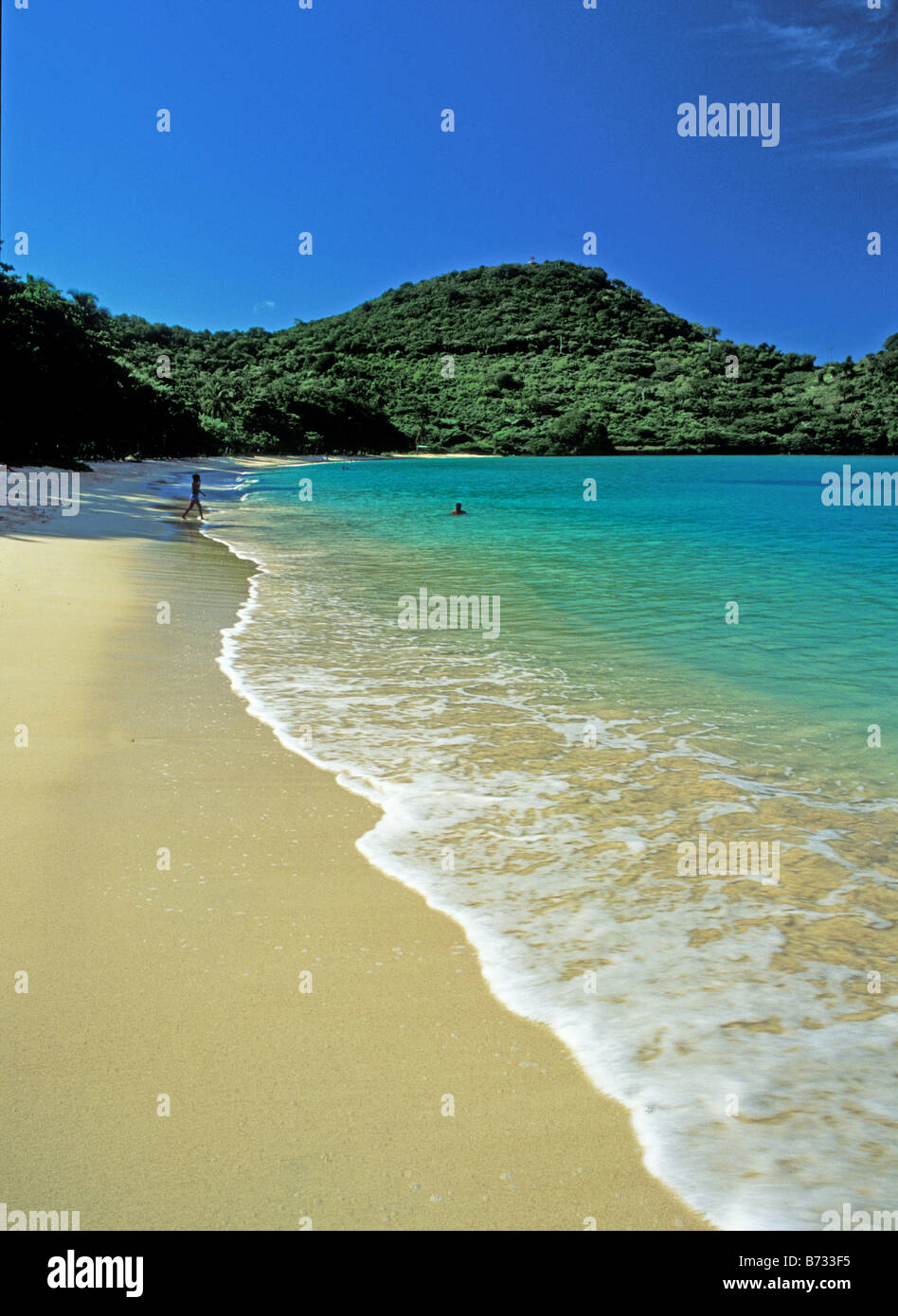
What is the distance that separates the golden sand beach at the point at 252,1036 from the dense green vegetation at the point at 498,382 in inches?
2064

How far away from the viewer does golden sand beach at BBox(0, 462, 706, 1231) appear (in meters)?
2.59

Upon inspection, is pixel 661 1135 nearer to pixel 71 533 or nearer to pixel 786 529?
pixel 71 533

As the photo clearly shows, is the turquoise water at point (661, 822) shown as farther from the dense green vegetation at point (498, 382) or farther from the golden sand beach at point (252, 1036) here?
the dense green vegetation at point (498, 382)

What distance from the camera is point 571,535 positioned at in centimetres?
2947

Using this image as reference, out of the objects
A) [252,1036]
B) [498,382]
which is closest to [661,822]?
[252,1036]

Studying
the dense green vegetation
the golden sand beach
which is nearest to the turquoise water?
the golden sand beach

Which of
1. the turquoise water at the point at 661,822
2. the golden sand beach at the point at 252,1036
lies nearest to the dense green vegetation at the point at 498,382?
the turquoise water at the point at 661,822

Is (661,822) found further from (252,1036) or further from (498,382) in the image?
(498,382)

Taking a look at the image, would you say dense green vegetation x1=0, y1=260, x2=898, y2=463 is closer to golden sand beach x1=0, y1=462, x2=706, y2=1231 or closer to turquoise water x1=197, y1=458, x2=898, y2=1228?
turquoise water x1=197, y1=458, x2=898, y2=1228

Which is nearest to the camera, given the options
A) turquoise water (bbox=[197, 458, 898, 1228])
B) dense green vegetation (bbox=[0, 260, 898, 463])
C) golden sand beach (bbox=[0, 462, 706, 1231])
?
golden sand beach (bbox=[0, 462, 706, 1231])

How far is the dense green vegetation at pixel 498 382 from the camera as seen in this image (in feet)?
294

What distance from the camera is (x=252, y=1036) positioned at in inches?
127

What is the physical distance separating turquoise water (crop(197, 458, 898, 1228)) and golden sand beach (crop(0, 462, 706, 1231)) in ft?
0.81

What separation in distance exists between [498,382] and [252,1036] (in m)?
148
